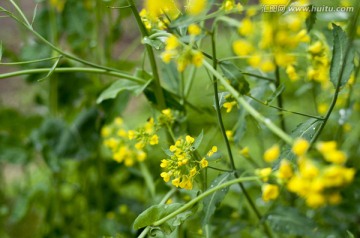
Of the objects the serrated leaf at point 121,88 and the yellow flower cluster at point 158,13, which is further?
the serrated leaf at point 121,88

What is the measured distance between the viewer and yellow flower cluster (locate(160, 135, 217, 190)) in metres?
0.66

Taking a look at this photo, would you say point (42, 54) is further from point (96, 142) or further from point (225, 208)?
point (225, 208)

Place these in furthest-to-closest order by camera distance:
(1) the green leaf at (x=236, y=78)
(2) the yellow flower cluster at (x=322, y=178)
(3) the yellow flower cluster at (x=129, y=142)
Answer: (3) the yellow flower cluster at (x=129, y=142) → (1) the green leaf at (x=236, y=78) → (2) the yellow flower cluster at (x=322, y=178)

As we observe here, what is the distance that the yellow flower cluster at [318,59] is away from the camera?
0.84m

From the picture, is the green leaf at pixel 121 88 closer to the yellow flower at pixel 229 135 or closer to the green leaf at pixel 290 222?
the yellow flower at pixel 229 135

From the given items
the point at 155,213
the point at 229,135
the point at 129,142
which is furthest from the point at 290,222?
the point at 129,142

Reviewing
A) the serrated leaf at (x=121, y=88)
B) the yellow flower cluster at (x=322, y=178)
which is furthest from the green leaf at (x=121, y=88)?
the yellow flower cluster at (x=322, y=178)

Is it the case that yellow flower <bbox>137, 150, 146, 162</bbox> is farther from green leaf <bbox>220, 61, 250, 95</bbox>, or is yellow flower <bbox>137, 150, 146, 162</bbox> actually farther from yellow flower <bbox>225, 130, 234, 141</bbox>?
green leaf <bbox>220, 61, 250, 95</bbox>

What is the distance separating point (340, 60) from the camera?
70 centimetres

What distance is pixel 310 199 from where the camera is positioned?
413 millimetres

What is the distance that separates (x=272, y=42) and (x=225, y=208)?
0.58m

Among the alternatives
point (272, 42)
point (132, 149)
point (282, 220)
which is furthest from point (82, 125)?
point (272, 42)

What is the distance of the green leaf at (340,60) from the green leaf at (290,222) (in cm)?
27

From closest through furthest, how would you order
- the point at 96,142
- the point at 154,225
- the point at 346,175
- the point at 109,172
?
1. the point at 346,175
2. the point at 154,225
3. the point at 96,142
4. the point at 109,172
